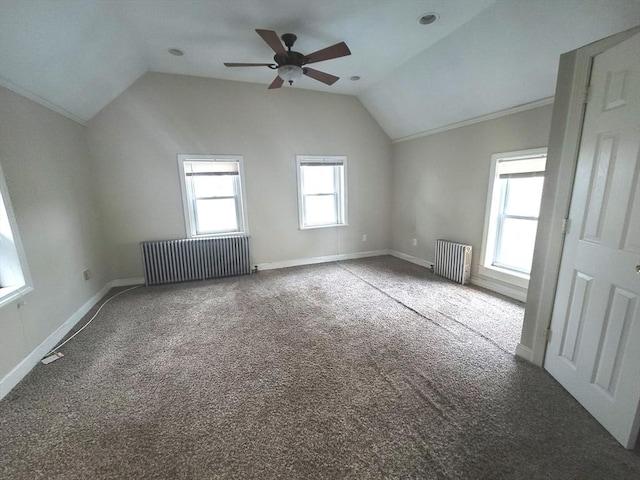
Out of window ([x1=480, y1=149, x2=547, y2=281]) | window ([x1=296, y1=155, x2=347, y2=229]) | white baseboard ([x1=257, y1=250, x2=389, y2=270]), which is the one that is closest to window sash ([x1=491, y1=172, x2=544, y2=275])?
window ([x1=480, y1=149, x2=547, y2=281])

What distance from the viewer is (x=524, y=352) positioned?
2.14m

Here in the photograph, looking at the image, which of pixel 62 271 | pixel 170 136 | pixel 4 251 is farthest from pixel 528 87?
pixel 62 271

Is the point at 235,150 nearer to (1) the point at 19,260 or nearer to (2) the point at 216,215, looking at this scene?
(2) the point at 216,215

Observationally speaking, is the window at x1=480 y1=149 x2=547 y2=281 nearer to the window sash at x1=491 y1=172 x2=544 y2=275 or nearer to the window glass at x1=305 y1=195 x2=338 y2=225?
the window sash at x1=491 y1=172 x2=544 y2=275

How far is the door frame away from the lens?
1.68 metres

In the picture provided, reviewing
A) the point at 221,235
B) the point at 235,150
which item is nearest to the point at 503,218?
the point at 235,150

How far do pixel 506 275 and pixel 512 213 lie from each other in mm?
823

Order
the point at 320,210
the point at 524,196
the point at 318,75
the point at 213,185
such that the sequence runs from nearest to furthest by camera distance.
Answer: the point at 318,75
the point at 524,196
the point at 213,185
the point at 320,210

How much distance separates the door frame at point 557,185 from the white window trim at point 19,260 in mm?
4061

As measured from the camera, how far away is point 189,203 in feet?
13.9

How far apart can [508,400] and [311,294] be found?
7.70 ft

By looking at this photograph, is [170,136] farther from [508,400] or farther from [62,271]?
[508,400]

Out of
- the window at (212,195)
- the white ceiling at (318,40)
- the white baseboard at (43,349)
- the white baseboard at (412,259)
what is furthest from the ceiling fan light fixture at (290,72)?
the white baseboard at (412,259)

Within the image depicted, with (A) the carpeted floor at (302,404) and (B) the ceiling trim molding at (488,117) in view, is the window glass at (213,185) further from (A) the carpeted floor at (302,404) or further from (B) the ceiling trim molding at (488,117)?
(B) the ceiling trim molding at (488,117)
